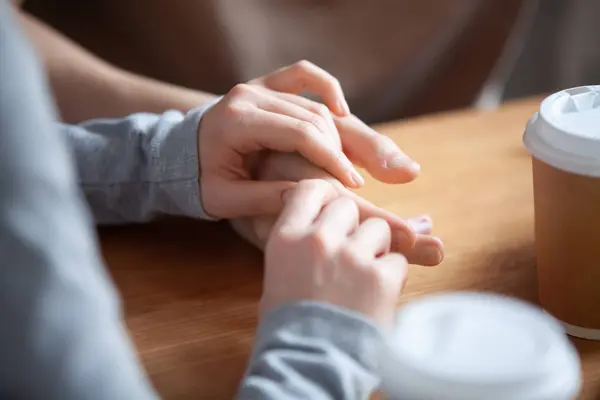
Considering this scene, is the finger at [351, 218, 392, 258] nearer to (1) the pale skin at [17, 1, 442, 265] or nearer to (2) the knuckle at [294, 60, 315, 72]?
(1) the pale skin at [17, 1, 442, 265]

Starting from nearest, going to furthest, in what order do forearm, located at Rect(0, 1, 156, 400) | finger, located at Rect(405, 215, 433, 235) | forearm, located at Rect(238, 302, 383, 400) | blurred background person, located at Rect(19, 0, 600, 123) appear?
forearm, located at Rect(0, 1, 156, 400), forearm, located at Rect(238, 302, 383, 400), finger, located at Rect(405, 215, 433, 235), blurred background person, located at Rect(19, 0, 600, 123)

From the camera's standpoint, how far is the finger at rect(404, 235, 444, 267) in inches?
22.9

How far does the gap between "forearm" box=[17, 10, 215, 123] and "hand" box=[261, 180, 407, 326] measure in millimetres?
331

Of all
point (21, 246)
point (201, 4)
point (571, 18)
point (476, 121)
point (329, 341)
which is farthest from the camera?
point (571, 18)

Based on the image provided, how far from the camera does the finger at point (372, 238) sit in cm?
50

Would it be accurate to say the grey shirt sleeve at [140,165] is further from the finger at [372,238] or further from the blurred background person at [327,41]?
the blurred background person at [327,41]

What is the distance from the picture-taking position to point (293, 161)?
2.09ft

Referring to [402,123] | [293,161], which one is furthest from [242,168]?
[402,123]

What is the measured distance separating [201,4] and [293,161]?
61 centimetres

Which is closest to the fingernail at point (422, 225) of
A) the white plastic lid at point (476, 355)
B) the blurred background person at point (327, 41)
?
the white plastic lid at point (476, 355)

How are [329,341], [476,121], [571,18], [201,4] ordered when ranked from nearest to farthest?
[329,341], [476,121], [201,4], [571,18]

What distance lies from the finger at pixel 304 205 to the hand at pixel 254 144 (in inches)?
2.3

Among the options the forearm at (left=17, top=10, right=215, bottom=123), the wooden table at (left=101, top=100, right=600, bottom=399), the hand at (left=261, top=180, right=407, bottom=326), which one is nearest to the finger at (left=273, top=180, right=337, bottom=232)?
the hand at (left=261, top=180, right=407, bottom=326)

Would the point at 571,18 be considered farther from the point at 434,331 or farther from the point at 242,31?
the point at 434,331
